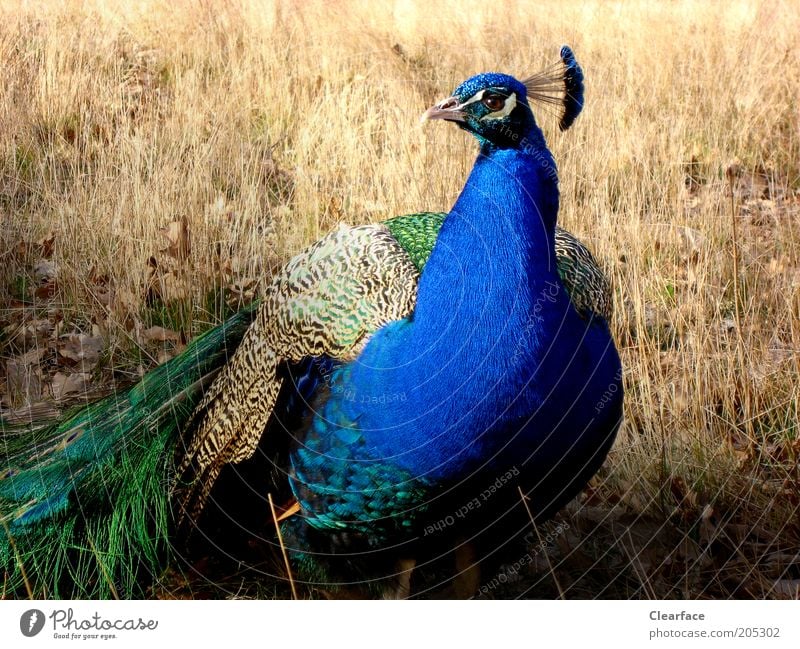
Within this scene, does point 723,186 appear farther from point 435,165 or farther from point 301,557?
point 301,557

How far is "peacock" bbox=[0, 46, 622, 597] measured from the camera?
1827mm

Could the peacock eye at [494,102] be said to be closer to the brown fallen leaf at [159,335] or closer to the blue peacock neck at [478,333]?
the blue peacock neck at [478,333]

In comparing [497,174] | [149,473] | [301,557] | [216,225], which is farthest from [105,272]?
[497,174]

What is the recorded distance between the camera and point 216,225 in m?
3.16

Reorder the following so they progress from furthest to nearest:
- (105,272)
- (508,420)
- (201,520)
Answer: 1. (105,272)
2. (201,520)
3. (508,420)

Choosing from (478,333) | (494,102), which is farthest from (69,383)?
(494,102)

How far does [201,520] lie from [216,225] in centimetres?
119

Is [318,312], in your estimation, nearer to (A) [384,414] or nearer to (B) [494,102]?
(A) [384,414]

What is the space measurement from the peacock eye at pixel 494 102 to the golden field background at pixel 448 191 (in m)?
0.95

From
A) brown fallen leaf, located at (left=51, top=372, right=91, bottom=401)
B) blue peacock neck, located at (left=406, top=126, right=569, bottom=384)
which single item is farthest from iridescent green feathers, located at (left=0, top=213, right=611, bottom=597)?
brown fallen leaf, located at (left=51, top=372, right=91, bottom=401)

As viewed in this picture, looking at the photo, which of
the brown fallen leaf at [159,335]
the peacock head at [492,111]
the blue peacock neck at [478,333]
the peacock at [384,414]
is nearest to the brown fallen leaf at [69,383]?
the brown fallen leaf at [159,335]

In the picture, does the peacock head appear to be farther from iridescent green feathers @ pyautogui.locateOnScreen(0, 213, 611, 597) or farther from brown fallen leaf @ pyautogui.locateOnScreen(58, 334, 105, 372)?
brown fallen leaf @ pyautogui.locateOnScreen(58, 334, 105, 372)

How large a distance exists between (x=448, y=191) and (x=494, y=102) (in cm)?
128

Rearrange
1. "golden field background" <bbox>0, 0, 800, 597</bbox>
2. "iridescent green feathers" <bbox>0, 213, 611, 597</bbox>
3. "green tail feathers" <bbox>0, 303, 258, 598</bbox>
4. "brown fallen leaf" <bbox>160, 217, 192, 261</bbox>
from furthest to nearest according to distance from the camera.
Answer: "brown fallen leaf" <bbox>160, 217, 192, 261</bbox>
"golden field background" <bbox>0, 0, 800, 597</bbox>
"green tail feathers" <bbox>0, 303, 258, 598</bbox>
"iridescent green feathers" <bbox>0, 213, 611, 597</bbox>
